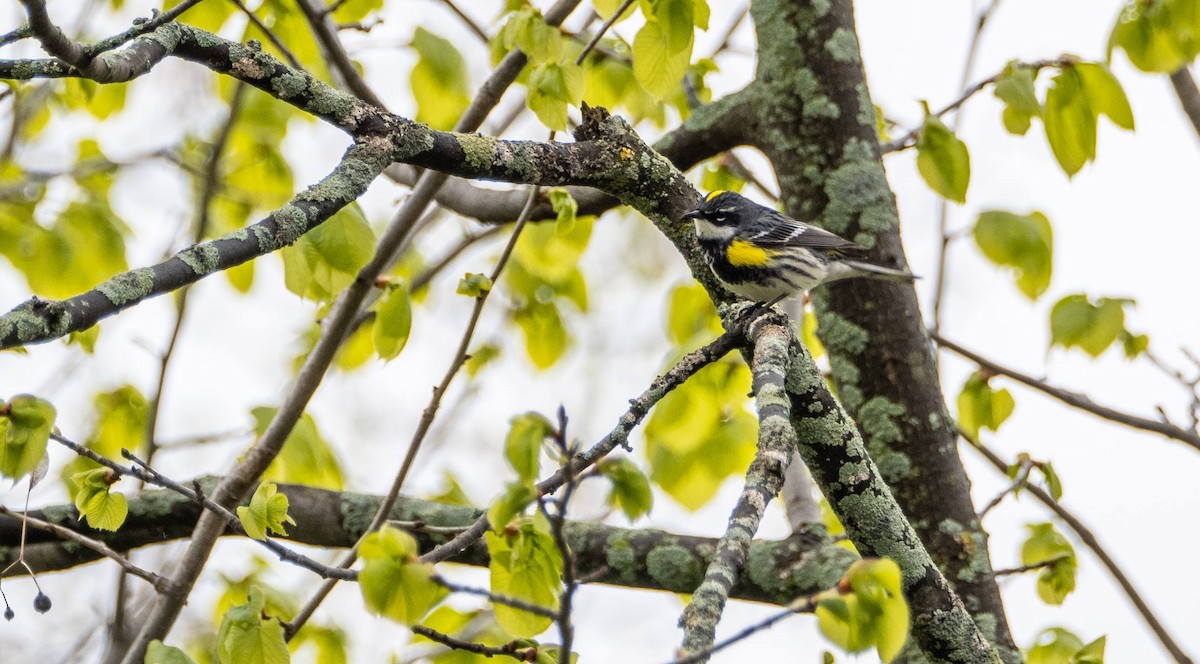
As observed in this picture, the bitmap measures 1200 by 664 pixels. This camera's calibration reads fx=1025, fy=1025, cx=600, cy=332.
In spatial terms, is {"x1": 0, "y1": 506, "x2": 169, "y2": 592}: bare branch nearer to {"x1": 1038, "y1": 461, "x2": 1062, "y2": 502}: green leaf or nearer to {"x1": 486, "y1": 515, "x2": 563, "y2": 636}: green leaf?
{"x1": 486, "y1": 515, "x2": 563, "y2": 636}: green leaf

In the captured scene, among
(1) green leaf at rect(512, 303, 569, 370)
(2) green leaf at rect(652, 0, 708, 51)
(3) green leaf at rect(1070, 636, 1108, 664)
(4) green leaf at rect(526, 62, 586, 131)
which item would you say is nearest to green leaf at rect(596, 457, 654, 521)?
(4) green leaf at rect(526, 62, 586, 131)

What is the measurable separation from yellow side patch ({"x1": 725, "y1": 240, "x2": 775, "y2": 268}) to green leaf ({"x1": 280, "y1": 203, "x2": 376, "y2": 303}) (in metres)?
1.66

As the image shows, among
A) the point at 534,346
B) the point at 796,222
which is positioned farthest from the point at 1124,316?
the point at 534,346

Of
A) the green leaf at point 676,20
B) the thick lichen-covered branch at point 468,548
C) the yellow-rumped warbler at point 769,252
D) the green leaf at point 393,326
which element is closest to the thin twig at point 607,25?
the green leaf at point 676,20

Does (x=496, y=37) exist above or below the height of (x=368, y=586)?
above

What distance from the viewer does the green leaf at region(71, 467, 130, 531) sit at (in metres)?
2.27

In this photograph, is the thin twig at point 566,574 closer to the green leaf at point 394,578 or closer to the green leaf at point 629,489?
the green leaf at point 394,578

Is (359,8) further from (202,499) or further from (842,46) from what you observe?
(202,499)

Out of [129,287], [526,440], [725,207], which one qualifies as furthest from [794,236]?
[129,287]

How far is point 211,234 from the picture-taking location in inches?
172

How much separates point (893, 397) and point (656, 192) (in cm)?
114

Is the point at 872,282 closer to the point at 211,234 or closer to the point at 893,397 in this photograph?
the point at 893,397

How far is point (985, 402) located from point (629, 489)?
69.1 inches

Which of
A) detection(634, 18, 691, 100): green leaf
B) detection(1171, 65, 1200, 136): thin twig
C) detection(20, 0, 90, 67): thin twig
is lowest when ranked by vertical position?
detection(20, 0, 90, 67): thin twig
